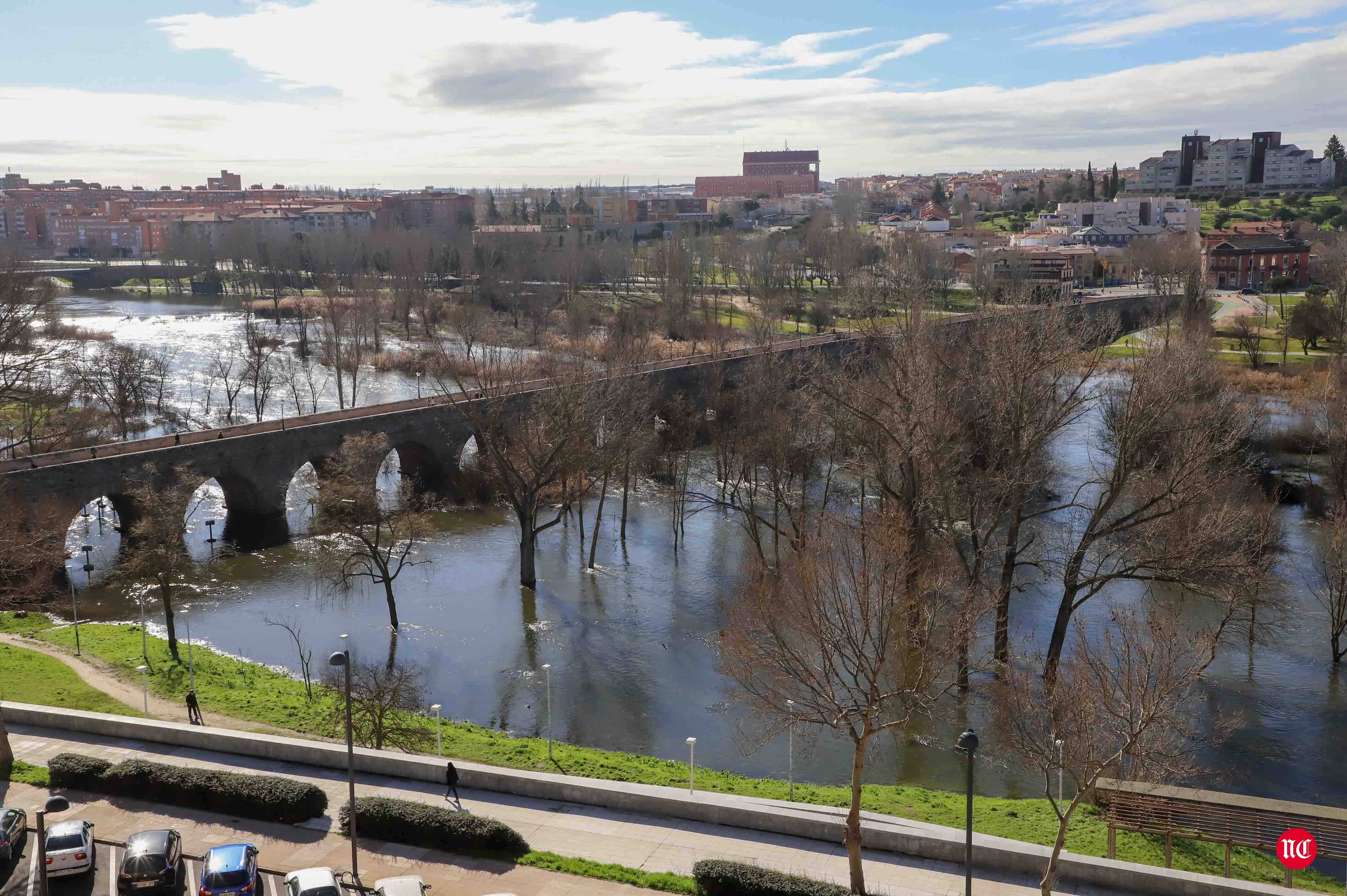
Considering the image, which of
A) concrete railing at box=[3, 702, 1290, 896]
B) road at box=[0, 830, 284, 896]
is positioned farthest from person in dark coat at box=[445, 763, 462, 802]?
road at box=[0, 830, 284, 896]

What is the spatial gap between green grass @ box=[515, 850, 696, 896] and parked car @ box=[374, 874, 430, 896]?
5.77 ft

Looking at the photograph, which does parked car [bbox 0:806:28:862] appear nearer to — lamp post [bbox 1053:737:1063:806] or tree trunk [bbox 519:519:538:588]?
lamp post [bbox 1053:737:1063:806]

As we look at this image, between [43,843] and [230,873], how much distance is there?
81.9 inches

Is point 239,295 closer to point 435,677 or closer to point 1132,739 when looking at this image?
point 435,677

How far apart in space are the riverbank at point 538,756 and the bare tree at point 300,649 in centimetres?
23

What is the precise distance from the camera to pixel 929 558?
77.7 feet

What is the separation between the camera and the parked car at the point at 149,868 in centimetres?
1362

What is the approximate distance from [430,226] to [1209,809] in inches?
5218

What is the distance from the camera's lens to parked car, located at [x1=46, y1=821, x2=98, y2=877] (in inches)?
546

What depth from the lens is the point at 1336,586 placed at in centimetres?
2719

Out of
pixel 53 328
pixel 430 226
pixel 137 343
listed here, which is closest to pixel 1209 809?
pixel 53 328

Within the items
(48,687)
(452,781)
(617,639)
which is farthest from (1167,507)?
(48,687)

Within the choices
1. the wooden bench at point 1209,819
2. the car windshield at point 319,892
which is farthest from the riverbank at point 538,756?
the car windshield at point 319,892

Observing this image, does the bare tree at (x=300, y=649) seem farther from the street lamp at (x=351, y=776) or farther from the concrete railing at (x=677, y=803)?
the street lamp at (x=351, y=776)
